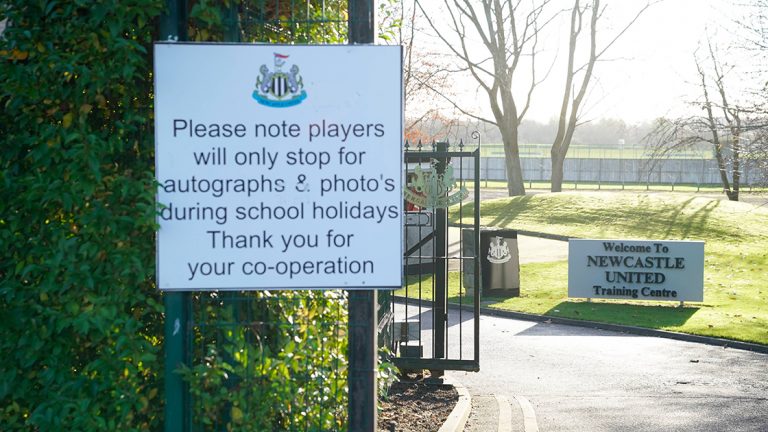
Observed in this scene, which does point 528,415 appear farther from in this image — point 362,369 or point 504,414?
point 362,369

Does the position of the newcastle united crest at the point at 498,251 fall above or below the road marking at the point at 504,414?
above

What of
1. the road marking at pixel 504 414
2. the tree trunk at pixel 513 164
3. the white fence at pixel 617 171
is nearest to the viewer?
the road marking at pixel 504 414

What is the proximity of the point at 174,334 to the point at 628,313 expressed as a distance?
1310 centimetres

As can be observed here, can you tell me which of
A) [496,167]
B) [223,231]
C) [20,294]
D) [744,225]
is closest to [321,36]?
[223,231]

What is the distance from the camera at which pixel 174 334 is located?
5227mm

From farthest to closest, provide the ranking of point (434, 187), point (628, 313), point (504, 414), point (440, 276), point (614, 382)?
point (628, 313)
point (614, 382)
point (440, 276)
point (434, 187)
point (504, 414)

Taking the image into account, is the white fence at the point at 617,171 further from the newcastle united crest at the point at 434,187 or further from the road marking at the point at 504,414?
the road marking at the point at 504,414

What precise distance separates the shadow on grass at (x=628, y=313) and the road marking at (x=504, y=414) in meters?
6.47

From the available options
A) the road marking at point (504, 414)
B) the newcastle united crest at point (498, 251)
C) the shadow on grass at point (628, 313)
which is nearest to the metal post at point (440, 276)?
the road marking at point (504, 414)

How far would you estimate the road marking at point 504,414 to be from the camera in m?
8.41

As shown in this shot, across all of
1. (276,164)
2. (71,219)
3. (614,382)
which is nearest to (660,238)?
(614,382)

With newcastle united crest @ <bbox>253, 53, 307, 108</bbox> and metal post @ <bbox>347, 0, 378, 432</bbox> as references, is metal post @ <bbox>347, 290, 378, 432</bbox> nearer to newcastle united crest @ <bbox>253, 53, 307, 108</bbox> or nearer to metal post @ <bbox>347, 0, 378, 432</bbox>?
metal post @ <bbox>347, 0, 378, 432</bbox>

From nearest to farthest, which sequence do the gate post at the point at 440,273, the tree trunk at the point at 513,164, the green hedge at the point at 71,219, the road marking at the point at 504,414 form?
the green hedge at the point at 71,219 < the road marking at the point at 504,414 < the gate post at the point at 440,273 < the tree trunk at the point at 513,164

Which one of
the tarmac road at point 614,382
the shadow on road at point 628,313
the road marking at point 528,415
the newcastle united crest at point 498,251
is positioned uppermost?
the newcastle united crest at point 498,251
